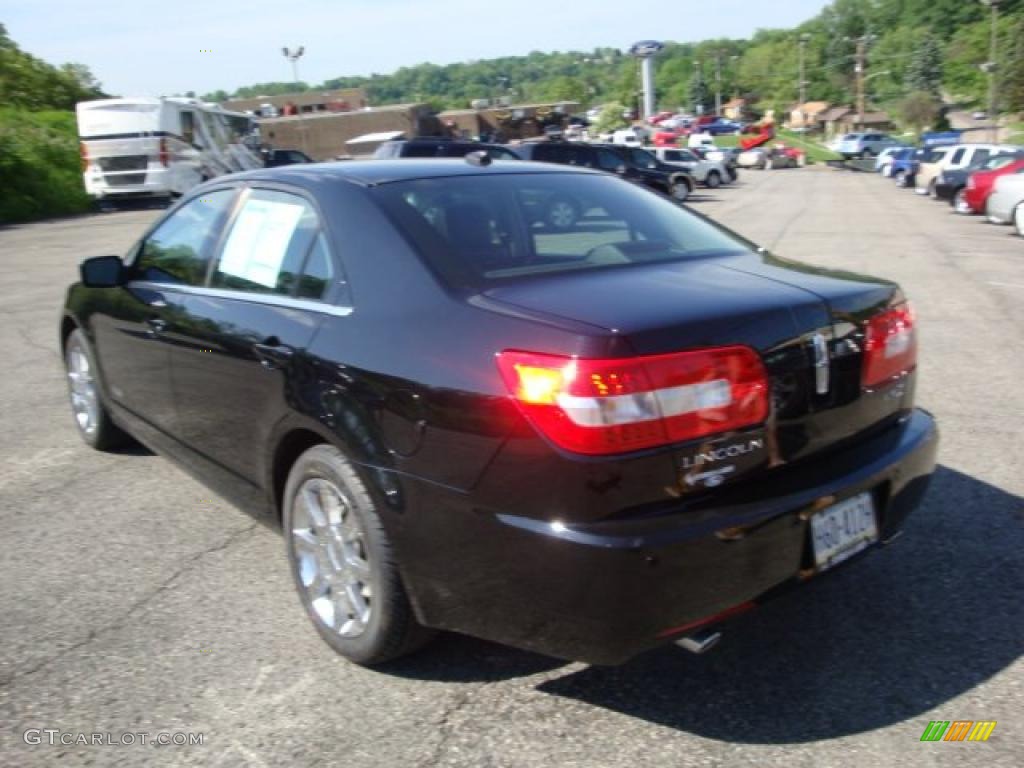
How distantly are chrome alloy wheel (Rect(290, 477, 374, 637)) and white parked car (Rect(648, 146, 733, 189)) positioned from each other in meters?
37.7

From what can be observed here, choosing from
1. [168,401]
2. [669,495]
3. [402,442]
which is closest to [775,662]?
[669,495]

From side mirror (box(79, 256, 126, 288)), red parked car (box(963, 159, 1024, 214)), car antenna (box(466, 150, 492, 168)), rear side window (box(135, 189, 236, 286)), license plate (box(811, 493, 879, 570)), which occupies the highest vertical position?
car antenna (box(466, 150, 492, 168))

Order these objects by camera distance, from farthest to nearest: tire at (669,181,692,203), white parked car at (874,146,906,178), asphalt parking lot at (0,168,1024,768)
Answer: white parked car at (874,146,906,178), tire at (669,181,692,203), asphalt parking lot at (0,168,1024,768)

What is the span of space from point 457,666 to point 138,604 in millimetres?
1331

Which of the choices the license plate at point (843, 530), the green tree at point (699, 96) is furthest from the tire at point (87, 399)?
the green tree at point (699, 96)

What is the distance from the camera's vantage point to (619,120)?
111688 mm

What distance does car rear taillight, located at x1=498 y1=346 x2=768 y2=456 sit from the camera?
2.41 m

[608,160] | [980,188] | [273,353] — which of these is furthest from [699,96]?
[273,353]

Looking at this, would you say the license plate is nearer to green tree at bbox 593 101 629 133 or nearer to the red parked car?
the red parked car

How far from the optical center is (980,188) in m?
20.8

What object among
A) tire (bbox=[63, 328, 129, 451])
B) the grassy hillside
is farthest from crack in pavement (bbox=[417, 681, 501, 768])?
the grassy hillside

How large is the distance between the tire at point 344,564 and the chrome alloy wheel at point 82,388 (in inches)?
96.7

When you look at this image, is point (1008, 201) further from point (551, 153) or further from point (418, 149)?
point (418, 149)

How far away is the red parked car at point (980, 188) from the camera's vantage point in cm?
2000
